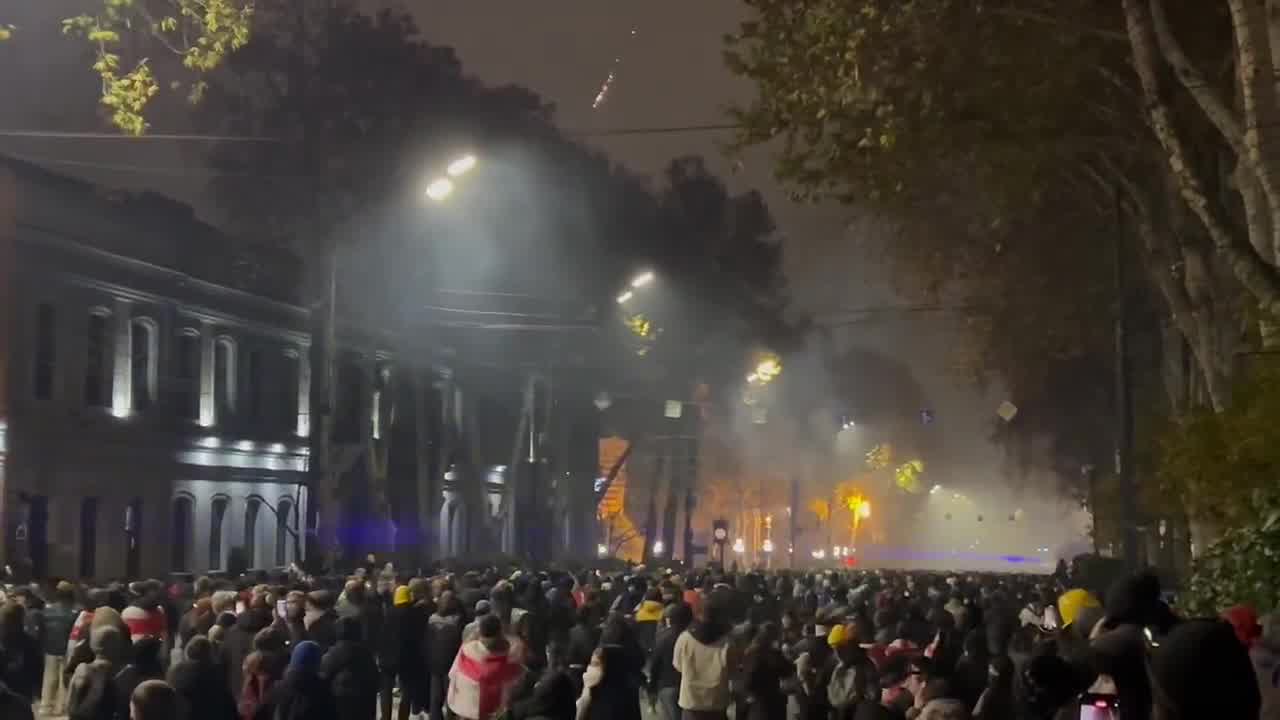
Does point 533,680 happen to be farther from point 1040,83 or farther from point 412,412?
point 412,412

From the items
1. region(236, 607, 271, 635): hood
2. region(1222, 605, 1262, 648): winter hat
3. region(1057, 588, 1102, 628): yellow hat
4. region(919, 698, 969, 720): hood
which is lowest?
region(919, 698, 969, 720): hood

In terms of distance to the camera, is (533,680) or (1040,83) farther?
(1040,83)

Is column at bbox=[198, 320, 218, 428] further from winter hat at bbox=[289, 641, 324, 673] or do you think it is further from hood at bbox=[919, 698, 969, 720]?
hood at bbox=[919, 698, 969, 720]

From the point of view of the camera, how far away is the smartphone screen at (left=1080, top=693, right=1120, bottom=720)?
28.3 feet

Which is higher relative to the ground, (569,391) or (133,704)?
(569,391)

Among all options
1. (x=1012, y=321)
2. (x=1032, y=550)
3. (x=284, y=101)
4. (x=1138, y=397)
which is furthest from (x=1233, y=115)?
(x=1032, y=550)

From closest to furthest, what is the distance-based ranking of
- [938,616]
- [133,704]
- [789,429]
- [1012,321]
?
[133,704] → [938,616] → [1012,321] → [789,429]

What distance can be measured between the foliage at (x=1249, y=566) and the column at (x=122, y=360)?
3008 cm

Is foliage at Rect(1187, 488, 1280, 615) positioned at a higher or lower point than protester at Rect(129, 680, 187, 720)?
higher

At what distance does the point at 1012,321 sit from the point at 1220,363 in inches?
635

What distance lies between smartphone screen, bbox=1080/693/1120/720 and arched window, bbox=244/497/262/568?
42330 millimetres

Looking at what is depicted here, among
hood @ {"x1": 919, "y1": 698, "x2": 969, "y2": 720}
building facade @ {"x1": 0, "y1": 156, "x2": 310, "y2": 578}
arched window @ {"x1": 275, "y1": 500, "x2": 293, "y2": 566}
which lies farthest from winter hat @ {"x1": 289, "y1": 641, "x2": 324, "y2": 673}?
arched window @ {"x1": 275, "y1": 500, "x2": 293, "y2": 566}

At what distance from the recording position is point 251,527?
50.2m

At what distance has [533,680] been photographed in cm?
1234
